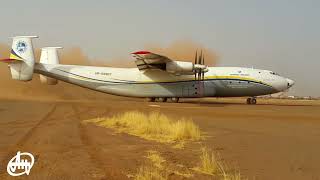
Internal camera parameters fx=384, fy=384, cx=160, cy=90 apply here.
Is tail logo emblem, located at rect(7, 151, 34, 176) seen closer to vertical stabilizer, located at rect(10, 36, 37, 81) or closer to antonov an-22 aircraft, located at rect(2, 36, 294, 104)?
antonov an-22 aircraft, located at rect(2, 36, 294, 104)

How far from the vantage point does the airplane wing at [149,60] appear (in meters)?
40.3

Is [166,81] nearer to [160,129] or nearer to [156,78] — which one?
[156,78]

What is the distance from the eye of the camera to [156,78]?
44750 mm

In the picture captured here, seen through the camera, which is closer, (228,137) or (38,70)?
(228,137)

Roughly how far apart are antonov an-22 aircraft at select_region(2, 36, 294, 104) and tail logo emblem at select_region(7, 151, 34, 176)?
34552mm

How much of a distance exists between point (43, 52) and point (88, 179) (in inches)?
1997

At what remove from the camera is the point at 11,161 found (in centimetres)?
856

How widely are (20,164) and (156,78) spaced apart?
36754 millimetres

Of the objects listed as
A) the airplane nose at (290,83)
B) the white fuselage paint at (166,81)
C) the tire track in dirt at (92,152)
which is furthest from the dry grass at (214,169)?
the airplane nose at (290,83)

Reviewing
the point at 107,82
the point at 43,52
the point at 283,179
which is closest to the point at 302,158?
the point at 283,179

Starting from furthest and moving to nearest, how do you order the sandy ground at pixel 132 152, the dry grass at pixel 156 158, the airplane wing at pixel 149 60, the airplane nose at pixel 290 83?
the airplane nose at pixel 290 83, the airplane wing at pixel 149 60, the dry grass at pixel 156 158, the sandy ground at pixel 132 152

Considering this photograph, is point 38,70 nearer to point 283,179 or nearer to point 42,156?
point 42,156

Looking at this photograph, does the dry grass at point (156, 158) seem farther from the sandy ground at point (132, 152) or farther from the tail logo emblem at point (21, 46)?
the tail logo emblem at point (21, 46)

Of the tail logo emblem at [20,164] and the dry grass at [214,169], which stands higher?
the tail logo emblem at [20,164]
